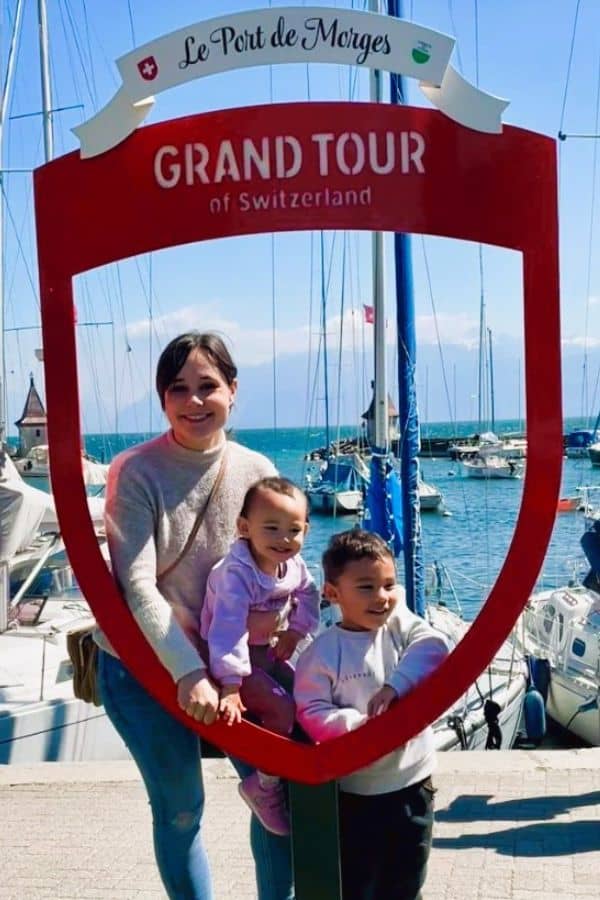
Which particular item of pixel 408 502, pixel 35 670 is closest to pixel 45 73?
pixel 35 670

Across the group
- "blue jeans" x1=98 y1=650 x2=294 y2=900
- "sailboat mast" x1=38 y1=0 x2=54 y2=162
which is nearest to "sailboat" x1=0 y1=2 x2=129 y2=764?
"blue jeans" x1=98 y1=650 x2=294 y2=900

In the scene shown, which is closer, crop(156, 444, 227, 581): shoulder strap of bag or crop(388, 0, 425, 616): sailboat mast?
crop(156, 444, 227, 581): shoulder strap of bag

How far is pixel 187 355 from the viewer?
2246 millimetres

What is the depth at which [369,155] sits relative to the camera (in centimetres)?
212

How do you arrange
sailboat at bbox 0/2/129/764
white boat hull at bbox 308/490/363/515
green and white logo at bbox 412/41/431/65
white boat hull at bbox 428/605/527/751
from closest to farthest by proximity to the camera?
green and white logo at bbox 412/41/431/65
white boat hull at bbox 308/490/363/515
sailboat at bbox 0/2/129/764
white boat hull at bbox 428/605/527/751

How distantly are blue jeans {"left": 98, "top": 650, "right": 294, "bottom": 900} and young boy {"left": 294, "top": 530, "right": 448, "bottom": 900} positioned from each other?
276mm

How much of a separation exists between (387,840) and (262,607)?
60 cm

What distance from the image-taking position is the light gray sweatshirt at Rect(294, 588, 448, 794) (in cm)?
220

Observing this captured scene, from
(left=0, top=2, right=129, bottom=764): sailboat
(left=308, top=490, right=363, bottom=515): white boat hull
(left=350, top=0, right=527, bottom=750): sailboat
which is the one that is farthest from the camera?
(left=0, top=2, right=129, bottom=764): sailboat

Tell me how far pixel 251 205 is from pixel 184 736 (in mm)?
1235

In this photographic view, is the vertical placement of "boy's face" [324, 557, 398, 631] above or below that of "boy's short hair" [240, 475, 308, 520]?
below

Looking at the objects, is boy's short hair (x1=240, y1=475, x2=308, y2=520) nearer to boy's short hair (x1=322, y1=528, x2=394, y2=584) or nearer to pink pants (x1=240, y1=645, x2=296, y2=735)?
boy's short hair (x1=322, y1=528, x2=394, y2=584)

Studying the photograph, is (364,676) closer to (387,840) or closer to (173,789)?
(387,840)

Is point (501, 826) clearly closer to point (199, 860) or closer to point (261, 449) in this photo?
point (199, 860)
